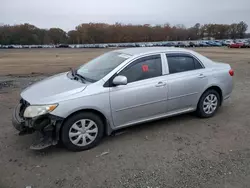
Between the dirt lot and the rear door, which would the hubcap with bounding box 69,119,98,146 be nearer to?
the dirt lot

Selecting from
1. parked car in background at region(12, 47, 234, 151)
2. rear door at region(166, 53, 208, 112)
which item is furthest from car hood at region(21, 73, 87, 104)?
rear door at region(166, 53, 208, 112)

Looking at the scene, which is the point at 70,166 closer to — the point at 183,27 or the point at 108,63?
the point at 108,63

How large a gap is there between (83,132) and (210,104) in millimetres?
2819

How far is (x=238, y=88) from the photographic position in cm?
741

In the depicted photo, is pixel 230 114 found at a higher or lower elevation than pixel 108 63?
lower

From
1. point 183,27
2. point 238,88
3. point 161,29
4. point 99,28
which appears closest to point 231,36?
point 183,27

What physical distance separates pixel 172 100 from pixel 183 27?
141 metres

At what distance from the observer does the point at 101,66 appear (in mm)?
4133

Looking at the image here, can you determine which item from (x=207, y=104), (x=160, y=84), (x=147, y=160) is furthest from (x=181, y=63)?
(x=147, y=160)

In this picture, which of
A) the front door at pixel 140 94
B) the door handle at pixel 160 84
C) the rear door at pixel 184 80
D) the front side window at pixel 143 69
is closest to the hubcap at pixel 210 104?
the rear door at pixel 184 80

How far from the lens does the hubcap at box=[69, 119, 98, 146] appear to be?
3.40 m

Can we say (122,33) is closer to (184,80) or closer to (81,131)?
(184,80)

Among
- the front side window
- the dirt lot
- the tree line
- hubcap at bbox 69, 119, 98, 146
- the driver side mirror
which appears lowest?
the dirt lot

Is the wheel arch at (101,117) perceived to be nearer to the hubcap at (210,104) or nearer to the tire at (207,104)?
the tire at (207,104)
